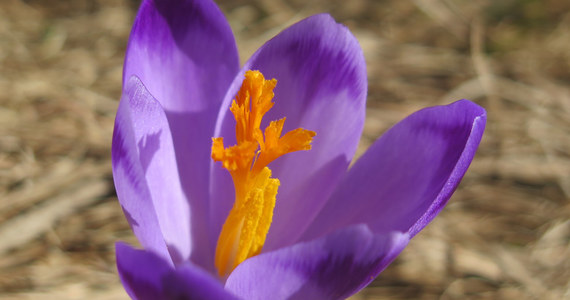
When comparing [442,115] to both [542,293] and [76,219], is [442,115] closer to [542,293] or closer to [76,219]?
[542,293]

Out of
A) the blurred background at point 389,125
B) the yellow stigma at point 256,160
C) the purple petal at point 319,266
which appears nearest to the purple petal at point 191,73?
the yellow stigma at point 256,160

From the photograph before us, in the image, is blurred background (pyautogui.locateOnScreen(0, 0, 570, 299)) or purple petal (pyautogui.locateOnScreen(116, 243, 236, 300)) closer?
purple petal (pyautogui.locateOnScreen(116, 243, 236, 300))

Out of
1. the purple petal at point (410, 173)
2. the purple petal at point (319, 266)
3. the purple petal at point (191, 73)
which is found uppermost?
the purple petal at point (191, 73)

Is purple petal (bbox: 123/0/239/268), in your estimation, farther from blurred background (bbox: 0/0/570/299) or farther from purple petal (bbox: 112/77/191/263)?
blurred background (bbox: 0/0/570/299)

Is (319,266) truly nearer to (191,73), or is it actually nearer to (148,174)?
(148,174)

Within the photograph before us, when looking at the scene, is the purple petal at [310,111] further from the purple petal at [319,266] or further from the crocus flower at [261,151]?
the purple petal at [319,266]

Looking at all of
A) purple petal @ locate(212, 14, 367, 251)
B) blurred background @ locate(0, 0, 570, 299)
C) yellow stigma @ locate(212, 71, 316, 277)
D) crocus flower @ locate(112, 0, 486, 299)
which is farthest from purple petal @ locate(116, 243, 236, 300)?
blurred background @ locate(0, 0, 570, 299)

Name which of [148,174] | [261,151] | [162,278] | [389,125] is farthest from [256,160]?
→ [389,125]
